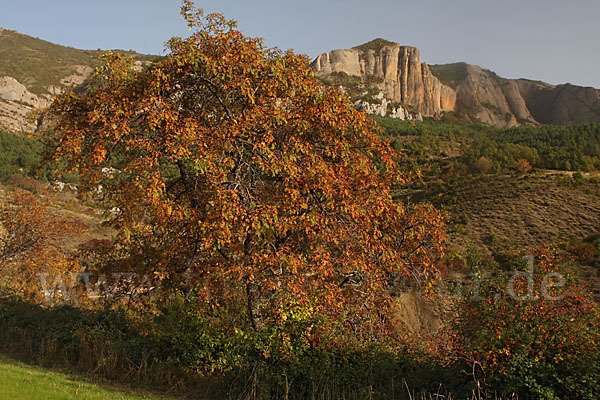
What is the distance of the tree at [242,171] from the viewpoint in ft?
19.9

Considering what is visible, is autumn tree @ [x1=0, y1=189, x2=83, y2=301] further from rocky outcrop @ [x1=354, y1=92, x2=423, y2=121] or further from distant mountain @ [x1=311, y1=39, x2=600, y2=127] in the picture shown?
distant mountain @ [x1=311, y1=39, x2=600, y2=127]

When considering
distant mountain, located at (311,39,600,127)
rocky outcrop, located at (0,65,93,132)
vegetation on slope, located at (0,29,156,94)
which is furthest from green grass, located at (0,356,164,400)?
distant mountain, located at (311,39,600,127)

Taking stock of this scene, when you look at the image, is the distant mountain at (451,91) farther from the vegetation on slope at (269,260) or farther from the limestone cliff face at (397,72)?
the vegetation on slope at (269,260)

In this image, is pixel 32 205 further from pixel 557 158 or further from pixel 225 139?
pixel 557 158

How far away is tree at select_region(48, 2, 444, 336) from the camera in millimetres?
6059

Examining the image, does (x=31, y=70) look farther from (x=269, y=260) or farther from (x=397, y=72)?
(x=397, y=72)

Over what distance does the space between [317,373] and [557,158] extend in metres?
46.1

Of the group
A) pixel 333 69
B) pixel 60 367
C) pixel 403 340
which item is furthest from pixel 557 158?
pixel 333 69

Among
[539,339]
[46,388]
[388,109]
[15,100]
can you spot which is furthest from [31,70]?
[539,339]

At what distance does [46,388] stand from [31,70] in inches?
4243

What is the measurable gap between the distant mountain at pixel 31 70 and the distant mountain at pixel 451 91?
73234mm

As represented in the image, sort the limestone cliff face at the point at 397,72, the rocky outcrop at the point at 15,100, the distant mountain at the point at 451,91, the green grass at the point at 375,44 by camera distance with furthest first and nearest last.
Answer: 1. the green grass at the point at 375,44
2. the limestone cliff face at the point at 397,72
3. the distant mountain at the point at 451,91
4. the rocky outcrop at the point at 15,100

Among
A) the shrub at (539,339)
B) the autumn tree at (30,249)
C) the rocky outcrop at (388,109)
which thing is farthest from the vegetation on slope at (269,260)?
the rocky outcrop at (388,109)

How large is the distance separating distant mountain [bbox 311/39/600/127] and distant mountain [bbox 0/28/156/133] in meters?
73.2
